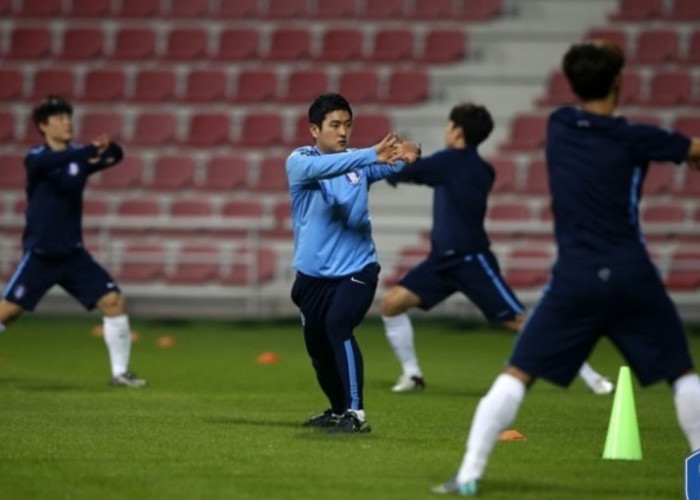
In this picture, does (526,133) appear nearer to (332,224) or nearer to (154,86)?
(154,86)

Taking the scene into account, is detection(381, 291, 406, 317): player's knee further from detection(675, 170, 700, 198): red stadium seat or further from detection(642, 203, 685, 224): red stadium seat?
detection(675, 170, 700, 198): red stadium seat

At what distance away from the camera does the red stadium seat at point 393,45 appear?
24.7 m

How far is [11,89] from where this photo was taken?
991 inches

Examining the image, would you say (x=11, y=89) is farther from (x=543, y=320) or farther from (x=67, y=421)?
(x=543, y=320)

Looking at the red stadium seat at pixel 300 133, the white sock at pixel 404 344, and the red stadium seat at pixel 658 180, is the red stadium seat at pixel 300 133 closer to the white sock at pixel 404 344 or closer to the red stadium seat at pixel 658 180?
the red stadium seat at pixel 658 180

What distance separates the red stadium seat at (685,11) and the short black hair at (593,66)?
17907 mm

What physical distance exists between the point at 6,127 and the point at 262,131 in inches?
153

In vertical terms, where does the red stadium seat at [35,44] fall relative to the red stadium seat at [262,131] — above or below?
above

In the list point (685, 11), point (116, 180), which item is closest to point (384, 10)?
point (685, 11)

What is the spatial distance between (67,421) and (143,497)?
3.39 m

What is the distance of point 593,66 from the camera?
7254 mm

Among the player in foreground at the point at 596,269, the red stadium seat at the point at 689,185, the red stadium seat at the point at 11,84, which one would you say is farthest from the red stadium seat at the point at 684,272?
the player in foreground at the point at 596,269

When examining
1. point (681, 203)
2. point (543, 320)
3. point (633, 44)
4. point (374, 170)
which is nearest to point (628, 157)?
point (543, 320)

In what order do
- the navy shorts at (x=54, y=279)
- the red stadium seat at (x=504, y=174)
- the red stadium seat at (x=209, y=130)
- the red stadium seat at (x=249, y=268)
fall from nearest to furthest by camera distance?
the navy shorts at (x=54, y=279)
the red stadium seat at (x=249, y=268)
the red stadium seat at (x=504, y=174)
the red stadium seat at (x=209, y=130)
